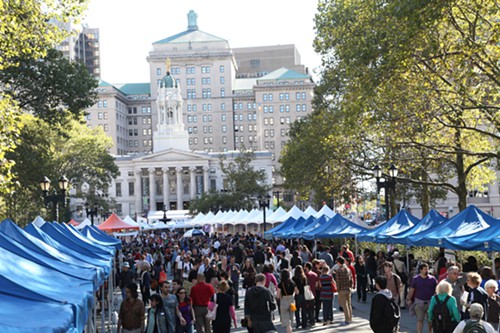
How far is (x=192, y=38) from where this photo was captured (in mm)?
171625

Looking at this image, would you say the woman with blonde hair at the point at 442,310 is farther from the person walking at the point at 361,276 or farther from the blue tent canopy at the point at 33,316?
the person walking at the point at 361,276

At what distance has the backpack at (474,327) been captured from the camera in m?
9.88

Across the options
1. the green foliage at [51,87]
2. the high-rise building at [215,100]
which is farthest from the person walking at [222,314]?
the high-rise building at [215,100]

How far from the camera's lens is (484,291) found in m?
13.1

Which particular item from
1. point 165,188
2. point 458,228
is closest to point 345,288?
point 458,228

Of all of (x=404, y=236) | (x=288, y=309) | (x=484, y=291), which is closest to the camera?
(x=484, y=291)

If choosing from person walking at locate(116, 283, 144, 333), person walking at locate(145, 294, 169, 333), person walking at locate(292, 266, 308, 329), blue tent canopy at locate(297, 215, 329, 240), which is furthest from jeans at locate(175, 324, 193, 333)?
blue tent canopy at locate(297, 215, 329, 240)

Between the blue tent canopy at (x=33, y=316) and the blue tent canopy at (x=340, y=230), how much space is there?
21553mm

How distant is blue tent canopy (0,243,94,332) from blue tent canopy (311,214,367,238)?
1924cm

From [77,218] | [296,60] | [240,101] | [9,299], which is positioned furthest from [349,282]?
[296,60]

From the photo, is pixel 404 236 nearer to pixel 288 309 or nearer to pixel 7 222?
pixel 288 309

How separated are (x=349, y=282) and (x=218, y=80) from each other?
151 m

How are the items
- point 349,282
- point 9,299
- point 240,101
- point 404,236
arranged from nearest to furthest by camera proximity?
point 9,299 < point 349,282 < point 404,236 < point 240,101

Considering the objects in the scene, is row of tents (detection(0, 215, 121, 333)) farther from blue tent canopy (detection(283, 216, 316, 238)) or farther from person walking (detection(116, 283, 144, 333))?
blue tent canopy (detection(283, 216, 316, 238))
